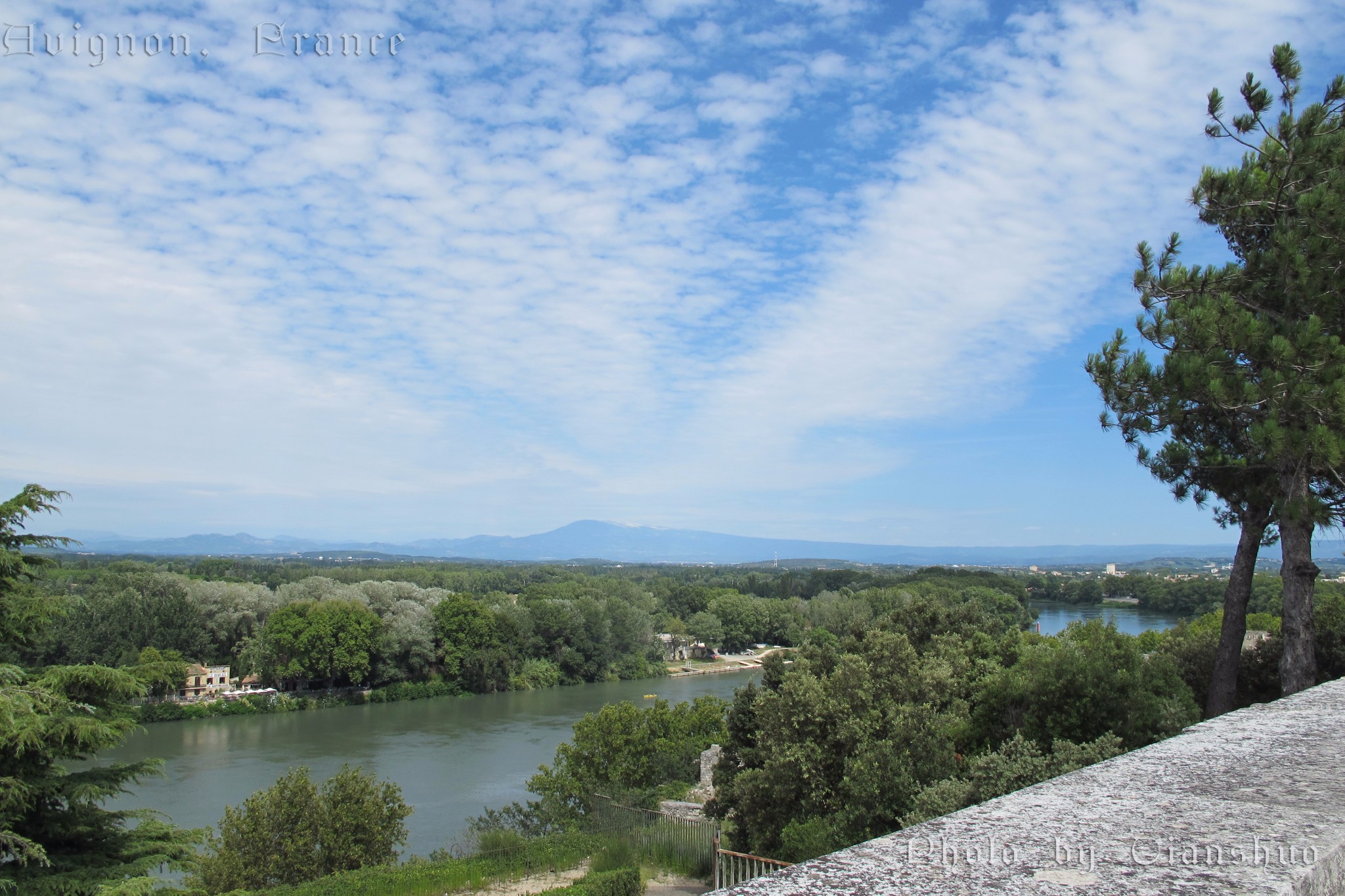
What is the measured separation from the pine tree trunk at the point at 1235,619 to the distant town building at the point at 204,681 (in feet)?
149

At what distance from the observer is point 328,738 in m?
35.3

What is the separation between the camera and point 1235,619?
10.6 meters

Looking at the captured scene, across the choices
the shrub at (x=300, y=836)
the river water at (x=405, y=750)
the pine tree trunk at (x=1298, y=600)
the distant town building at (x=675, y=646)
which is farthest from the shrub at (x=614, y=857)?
the distant town building at (x=675, y=646)

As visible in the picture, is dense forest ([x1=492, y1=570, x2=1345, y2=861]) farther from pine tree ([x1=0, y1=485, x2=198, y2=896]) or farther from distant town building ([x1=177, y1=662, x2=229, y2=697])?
distant town building ([x1=177, y1=662, x2=229, y2=697])

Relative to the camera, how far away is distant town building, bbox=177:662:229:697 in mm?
43531

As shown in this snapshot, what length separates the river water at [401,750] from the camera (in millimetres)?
24297

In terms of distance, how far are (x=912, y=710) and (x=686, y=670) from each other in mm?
53020

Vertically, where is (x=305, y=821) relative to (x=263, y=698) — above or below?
above

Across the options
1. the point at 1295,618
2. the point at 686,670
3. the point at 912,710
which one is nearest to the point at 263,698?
the point at 686,670

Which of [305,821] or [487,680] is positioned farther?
[487,680]

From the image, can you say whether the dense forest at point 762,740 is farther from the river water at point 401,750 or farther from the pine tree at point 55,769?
the river water at point 401,750

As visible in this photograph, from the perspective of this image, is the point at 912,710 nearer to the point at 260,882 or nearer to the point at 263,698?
the point at 260,882

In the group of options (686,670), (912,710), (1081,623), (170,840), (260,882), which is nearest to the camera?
(170,840)

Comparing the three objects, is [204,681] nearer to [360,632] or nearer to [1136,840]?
[360,632]
